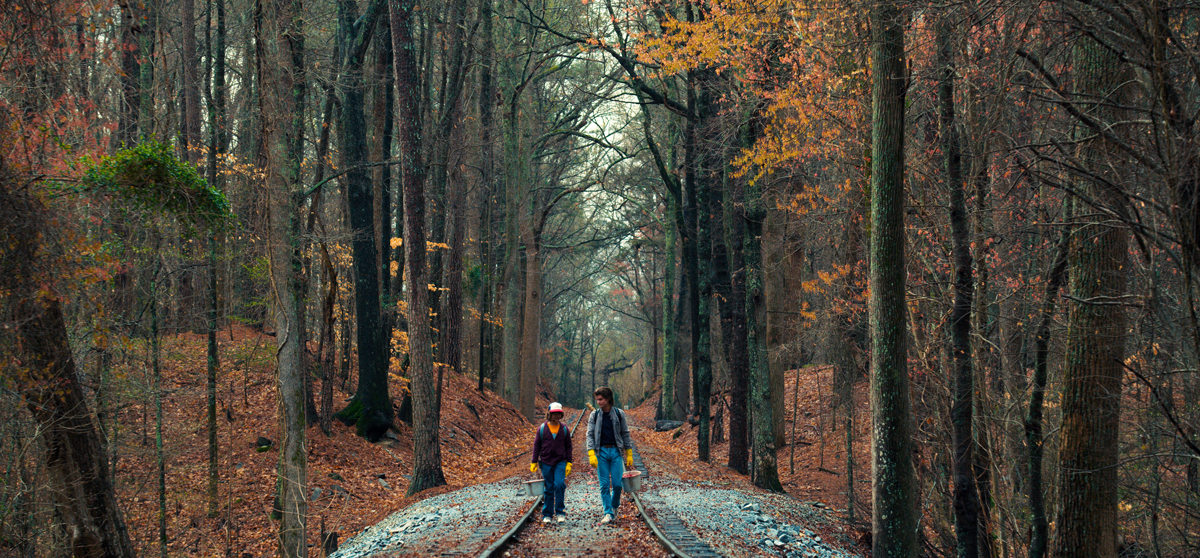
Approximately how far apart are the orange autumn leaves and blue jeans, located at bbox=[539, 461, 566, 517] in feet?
22.9

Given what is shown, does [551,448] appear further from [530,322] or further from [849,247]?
[530,322]

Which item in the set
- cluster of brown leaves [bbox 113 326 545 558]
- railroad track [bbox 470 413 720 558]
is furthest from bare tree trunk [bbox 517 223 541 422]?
railroad track [bbox 470 413 720 558]

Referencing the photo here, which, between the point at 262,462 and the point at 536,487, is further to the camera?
the point at 262,462

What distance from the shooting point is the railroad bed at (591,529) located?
25.2ft

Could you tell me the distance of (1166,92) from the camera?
5.18 m

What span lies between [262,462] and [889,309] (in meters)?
12.7

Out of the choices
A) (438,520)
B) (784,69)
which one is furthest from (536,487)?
(784,69)

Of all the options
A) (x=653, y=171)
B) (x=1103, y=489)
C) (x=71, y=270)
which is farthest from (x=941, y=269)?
(x=653, y=171)

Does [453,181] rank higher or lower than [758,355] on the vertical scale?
higher

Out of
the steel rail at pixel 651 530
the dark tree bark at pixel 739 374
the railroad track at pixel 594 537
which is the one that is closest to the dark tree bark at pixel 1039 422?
the railroad track at pixel 594 537

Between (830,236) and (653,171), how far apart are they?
1620 centimetres

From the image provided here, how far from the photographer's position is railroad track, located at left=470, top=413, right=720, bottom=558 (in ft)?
24.6

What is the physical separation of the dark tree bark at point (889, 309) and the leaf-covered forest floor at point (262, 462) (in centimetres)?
240

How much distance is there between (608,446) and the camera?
8.91 metres
